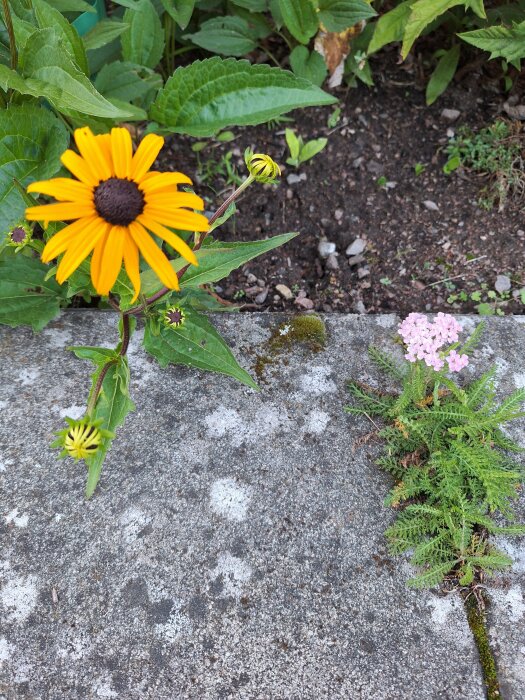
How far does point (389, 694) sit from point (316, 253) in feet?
5.03

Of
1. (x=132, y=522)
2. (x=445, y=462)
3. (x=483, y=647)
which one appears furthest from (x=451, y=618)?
(x=132, y=522)

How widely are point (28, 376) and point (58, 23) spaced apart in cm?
98

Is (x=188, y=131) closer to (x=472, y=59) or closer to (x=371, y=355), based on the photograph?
(x=371, y=355)

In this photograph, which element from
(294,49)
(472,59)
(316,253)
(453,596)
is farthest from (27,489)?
(472,59)

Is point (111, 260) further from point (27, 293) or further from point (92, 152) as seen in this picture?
point (27, 293)

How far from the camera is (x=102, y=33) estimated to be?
6.36 ft

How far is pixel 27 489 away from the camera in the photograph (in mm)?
1565

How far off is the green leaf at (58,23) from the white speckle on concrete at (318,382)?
1106mm

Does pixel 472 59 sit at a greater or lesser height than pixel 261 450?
greater

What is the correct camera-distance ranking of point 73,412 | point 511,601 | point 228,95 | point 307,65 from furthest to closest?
point 307,65
point 228,95
point 73,412
point 511,601

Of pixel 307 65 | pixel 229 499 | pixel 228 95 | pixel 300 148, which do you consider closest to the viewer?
pixel 229 499

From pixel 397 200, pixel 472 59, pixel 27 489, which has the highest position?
pixel 472 59

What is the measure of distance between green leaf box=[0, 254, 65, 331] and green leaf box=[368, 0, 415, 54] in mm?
1455

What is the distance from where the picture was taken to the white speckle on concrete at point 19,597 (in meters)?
1.42
